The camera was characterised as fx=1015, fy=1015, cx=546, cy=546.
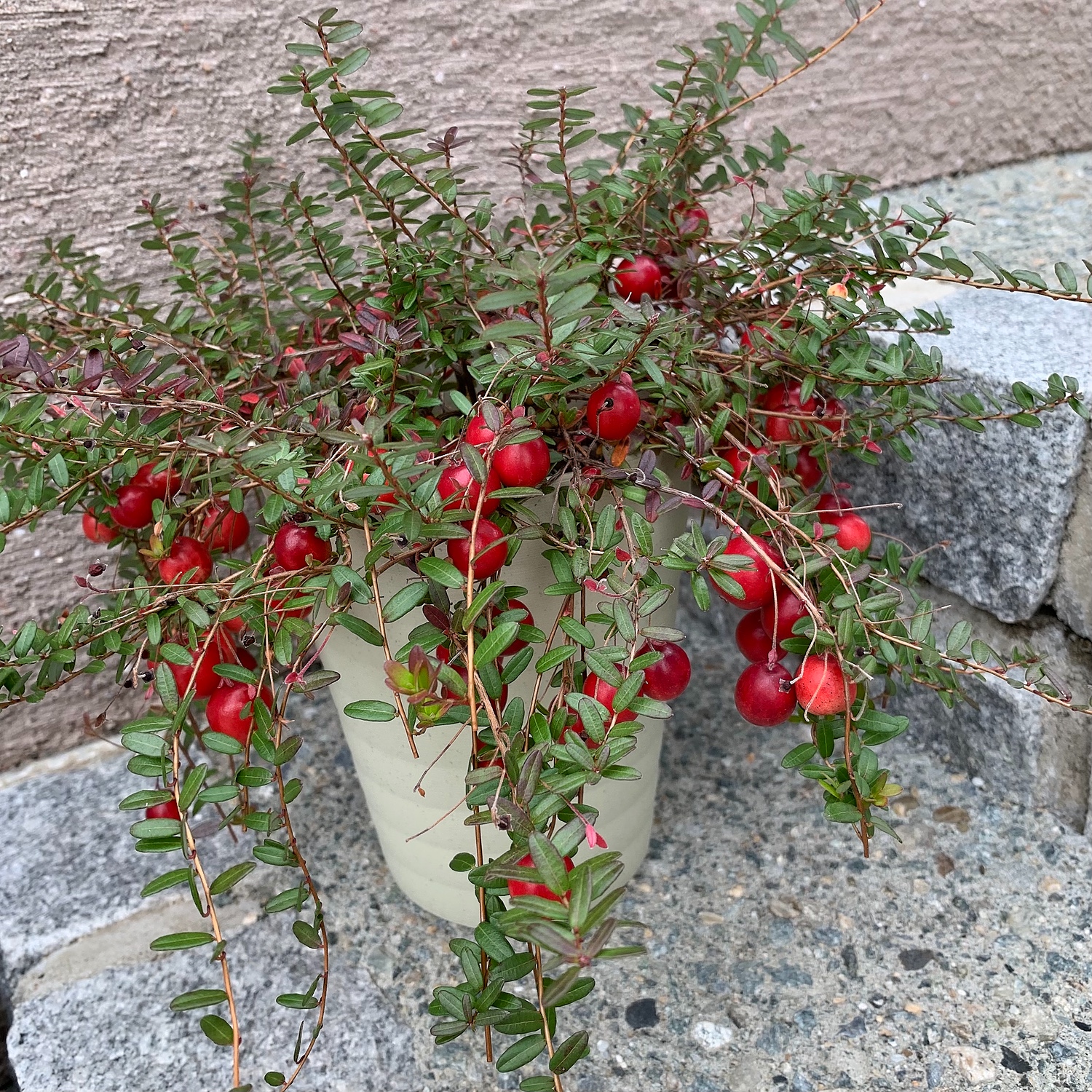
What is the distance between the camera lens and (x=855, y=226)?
1.10 metres

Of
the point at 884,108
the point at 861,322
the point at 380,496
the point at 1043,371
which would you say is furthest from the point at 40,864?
the point at 884,108

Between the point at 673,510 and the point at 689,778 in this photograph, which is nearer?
the point at 673,510

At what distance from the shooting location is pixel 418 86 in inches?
58.8

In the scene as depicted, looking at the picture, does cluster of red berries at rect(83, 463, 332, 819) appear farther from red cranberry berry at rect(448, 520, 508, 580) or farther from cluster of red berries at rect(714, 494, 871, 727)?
cluster of red berries at rect(714, 494, 871, 727)

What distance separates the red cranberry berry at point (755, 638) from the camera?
0.97 metres

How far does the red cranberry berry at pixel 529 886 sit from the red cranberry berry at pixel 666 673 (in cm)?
21

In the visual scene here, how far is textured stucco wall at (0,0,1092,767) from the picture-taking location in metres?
1.32

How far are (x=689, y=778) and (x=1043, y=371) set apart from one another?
70 centimetres

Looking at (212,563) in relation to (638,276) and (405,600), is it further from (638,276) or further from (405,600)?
(638,276)

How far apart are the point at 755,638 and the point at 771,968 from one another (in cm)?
42

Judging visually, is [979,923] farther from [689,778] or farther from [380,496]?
[380,496]

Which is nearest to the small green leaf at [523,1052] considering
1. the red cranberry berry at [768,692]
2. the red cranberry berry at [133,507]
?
the red cranberry berry at [768,692]

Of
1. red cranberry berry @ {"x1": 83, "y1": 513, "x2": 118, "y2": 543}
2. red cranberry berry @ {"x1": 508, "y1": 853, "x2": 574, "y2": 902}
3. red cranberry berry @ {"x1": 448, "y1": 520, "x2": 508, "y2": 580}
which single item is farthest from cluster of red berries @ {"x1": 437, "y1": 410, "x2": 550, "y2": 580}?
red cranberry berry @ {"x1": 83, "y1": 513, "x2": 118, "y2": 543}

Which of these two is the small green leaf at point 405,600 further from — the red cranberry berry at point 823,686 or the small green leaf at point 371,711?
the red cranberry berry at point 823,686
